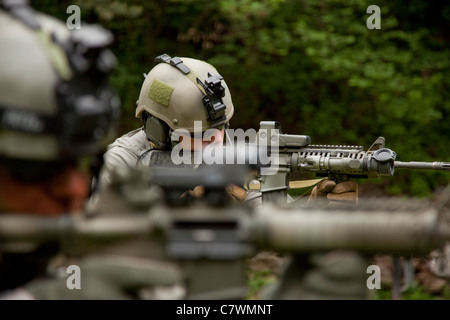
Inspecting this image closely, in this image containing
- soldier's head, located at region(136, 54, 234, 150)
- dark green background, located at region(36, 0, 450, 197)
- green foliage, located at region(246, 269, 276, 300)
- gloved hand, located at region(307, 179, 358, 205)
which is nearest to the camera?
soldier's head, located at region(136, 54, 234, 150)

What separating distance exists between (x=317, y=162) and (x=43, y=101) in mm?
2823

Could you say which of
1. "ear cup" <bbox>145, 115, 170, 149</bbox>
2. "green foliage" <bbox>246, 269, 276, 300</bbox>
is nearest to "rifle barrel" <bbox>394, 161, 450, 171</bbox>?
"ear cup" <bbox>145, 115, 170, 149</bbox>

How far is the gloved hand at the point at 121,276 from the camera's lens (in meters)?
1.81

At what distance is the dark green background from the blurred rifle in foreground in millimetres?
5934

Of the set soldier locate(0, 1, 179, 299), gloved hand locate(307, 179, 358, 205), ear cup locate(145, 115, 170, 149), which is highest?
ear cup locate(145, 115, 170, 149)

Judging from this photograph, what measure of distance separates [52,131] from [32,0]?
280 inches

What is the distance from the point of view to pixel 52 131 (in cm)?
178

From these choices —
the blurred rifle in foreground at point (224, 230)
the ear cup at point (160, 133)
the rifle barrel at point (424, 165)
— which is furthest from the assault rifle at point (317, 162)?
the blurred rifle in foreground at point (224, 230)

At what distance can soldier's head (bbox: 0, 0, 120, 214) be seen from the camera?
1752 millimetres

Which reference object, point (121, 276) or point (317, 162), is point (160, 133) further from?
point (121, 276)

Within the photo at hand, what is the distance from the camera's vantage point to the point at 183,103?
13.6ft

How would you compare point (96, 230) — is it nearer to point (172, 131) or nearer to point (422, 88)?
point (172, 131)

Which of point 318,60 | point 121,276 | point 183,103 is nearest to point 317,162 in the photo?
point 183,103

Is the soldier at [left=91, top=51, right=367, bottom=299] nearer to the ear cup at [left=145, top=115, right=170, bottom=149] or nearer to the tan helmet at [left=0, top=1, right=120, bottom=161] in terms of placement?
the ear cup at [left=145, top=115, right=170, bottom=149]
